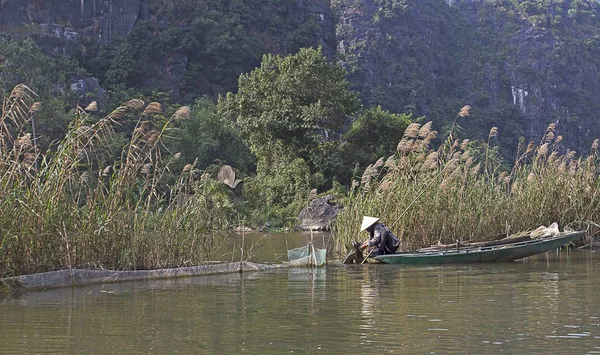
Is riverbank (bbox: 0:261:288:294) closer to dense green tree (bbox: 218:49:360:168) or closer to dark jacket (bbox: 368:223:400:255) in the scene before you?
dark jacket (bbox: 368:223:400:255)

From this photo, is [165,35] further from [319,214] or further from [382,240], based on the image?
[382,240]

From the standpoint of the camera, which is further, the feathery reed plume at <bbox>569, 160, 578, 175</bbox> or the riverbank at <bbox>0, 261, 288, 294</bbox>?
the feathery reed plume at <bbox>569, 160, 578, 175</bbox>

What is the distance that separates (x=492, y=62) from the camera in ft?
303

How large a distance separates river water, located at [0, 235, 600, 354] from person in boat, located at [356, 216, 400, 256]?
1.25 m

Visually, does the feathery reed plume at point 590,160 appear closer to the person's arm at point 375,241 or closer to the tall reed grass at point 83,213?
the person's arm at point 375,241

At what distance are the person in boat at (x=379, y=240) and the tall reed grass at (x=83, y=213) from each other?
258cm

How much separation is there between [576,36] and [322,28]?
4534 cm

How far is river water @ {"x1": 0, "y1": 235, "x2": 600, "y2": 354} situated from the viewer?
5879mm

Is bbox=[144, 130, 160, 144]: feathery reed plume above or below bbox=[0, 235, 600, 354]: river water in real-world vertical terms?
above

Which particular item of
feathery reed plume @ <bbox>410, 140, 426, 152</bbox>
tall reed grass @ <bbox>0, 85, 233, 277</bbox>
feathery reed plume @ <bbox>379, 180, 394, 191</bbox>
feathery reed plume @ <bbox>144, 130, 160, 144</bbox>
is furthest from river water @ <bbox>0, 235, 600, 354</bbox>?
feathery reed plume @ <bbox>410, 140, 426, 152</bbox>

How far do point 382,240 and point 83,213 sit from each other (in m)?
4.61

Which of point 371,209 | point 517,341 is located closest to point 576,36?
point 371,209

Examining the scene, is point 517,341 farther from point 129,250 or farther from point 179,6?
point 179,6

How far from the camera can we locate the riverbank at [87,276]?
852cm
